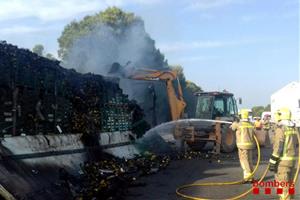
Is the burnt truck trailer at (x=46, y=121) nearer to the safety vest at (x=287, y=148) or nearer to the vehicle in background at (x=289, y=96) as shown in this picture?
the safety vest at (x=287, y=148)

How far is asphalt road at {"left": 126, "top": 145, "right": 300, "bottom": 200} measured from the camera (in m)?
10.6

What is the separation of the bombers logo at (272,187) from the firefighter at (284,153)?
0.05 m

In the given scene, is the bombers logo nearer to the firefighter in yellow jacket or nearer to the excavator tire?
the firefighter in yellow jacket

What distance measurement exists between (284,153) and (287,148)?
0.10 meters

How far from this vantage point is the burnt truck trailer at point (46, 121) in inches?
364

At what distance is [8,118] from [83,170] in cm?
265

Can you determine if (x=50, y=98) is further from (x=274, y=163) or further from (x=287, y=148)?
(x=287, y=148)

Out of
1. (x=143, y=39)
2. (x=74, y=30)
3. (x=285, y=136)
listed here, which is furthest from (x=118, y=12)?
(x=285, y=136)

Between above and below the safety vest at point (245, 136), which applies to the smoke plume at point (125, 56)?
above

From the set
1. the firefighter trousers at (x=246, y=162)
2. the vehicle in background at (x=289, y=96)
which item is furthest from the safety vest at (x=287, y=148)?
the vehicle in background at (x=289, y=96)

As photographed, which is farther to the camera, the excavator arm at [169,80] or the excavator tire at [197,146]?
the excavator tire at [197,146]

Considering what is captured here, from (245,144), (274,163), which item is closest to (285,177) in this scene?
(274,163)

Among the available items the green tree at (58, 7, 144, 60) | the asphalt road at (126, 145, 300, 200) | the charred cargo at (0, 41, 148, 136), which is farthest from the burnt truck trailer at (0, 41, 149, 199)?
the green tree at (58, 7, 144, 60)

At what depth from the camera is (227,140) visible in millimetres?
21266
